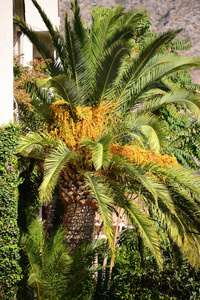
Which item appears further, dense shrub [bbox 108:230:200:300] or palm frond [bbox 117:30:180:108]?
dense shrub [bbox 108:230:200:300]

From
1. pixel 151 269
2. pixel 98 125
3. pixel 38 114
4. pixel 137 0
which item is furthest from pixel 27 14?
pixel 137 0

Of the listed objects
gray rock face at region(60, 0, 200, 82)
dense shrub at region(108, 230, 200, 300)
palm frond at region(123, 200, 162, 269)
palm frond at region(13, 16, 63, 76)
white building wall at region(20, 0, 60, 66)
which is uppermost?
gray rock face at region(60, 0, 200, 82)

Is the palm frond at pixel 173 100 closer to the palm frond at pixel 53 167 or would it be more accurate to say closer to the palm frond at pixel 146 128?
the palm frond at pixel 146 128

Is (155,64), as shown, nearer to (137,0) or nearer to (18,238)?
(18,238)

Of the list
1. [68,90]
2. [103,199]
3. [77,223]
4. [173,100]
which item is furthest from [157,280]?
[68,90]

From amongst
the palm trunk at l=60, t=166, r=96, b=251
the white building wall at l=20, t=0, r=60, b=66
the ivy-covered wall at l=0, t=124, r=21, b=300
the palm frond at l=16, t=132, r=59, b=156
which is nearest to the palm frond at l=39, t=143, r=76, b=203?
the palm frond at l=16, t=132, r=59, b=156

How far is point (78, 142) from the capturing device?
991cm

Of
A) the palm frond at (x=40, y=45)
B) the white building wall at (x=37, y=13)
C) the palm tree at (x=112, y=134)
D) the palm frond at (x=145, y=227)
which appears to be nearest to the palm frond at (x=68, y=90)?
the palm tree at (x=112, y=134)

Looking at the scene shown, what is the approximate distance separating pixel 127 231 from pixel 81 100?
595cm

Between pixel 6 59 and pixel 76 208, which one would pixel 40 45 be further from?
pixel 76 208

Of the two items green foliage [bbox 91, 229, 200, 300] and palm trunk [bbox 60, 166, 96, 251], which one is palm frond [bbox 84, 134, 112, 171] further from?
green foliage [bbox 91, 229, 200, 300]

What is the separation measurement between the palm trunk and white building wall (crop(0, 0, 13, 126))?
186 centimetres

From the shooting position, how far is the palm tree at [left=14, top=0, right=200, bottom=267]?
9.58 meters

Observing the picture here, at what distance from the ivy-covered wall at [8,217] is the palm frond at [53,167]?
900 mm
